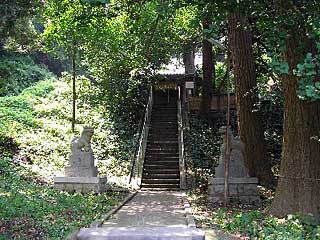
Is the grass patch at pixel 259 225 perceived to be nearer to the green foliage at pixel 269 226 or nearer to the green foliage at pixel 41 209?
the green foliage at pixel 269 226

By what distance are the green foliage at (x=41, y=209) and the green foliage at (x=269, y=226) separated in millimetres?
2310

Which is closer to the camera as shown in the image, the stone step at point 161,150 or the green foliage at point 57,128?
the green foliage at point 57,128

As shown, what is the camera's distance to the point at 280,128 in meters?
19.5

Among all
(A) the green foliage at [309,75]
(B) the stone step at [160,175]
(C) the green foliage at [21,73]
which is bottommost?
(B) the stone step at [160,175]

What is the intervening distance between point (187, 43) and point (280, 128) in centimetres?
515

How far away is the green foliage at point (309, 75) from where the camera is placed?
584 cm

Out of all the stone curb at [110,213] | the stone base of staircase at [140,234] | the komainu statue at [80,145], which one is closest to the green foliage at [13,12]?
the komainu statue at [80,145]

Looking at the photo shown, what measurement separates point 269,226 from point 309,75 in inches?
107

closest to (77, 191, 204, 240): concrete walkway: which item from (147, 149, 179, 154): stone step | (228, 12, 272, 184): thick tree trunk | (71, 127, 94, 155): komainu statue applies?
(71, 127, 94, 155): komainu statue

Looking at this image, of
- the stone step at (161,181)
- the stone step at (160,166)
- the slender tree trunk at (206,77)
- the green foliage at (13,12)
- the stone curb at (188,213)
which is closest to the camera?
the stone curb at (188,213)

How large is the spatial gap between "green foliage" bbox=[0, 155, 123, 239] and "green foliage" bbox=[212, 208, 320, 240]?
90.9 inches

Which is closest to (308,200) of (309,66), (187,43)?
(309,66)

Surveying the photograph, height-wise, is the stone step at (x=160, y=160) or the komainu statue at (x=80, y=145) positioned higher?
the komainu statue at (x=80, y=145)

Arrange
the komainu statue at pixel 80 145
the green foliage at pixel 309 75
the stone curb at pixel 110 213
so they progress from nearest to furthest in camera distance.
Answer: the green foliage at pixel 309 75 < the stone curb at pixel 110 213 < the komainu statue at pixel 80 145
